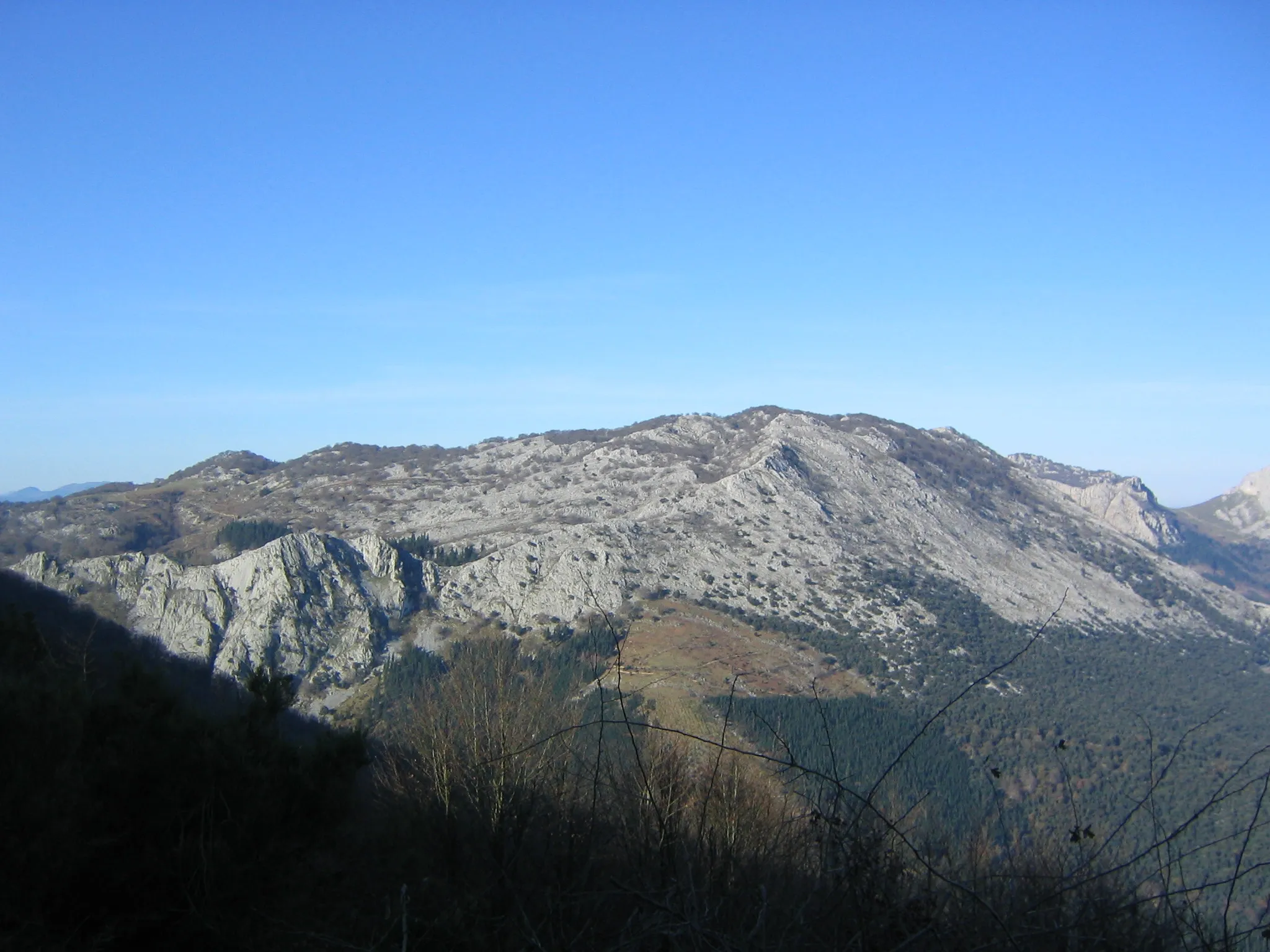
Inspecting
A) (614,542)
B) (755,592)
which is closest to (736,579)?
(755,592)

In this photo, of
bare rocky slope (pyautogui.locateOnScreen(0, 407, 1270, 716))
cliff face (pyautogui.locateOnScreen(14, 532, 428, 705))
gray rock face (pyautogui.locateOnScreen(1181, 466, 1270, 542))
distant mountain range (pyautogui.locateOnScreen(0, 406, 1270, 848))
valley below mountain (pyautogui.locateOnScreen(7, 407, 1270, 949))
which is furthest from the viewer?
gray rock face (pyautogui.locateOnScreen(1181, 466, 1270, 542))

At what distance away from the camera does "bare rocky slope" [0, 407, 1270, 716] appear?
5866 centimetres

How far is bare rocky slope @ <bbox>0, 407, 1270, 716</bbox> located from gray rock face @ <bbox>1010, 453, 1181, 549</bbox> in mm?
895

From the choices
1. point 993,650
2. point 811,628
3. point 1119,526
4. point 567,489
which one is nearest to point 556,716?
point 811,628

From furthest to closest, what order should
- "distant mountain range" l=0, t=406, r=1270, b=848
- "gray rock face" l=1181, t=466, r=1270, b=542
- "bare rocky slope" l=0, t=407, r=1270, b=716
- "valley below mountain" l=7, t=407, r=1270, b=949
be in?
"gray rock face" l=1181, t=466, r=1270, b=542 → "bare rocky slope" l=0, t=407, r=1270, b=716 → "distant mountain range" l=0, t=406, r=1270, b=848 → "valley below mountain" l=7, t=407, r=1270, b=949

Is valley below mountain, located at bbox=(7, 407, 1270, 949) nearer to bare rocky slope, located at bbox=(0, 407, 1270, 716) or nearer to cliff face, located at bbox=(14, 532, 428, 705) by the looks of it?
cliff face, located at bbox=(14, 532, 428, 705)

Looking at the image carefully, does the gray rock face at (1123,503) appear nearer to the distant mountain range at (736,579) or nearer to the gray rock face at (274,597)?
the distant mountain range at (736,579)

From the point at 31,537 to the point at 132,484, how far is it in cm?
4480

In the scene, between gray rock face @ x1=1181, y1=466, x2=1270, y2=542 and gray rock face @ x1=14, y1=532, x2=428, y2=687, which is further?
gray rock face @ x1=1181, y1=466, x2=1270, y2=542

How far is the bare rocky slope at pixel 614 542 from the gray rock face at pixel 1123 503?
895 mm

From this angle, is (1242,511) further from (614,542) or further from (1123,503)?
(614,542)

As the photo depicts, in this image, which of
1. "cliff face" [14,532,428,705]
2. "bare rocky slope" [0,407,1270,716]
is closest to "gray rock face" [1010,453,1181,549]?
"bare rocky slope" [0,407,1270,716]

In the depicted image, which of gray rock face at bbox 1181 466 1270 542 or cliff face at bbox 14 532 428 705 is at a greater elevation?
gray rock face at bbox 1181 466 1270 542

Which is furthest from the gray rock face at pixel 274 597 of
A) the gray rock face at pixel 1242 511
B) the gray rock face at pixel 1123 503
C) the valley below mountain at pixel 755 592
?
the gray rock face at pixel 1242 511
